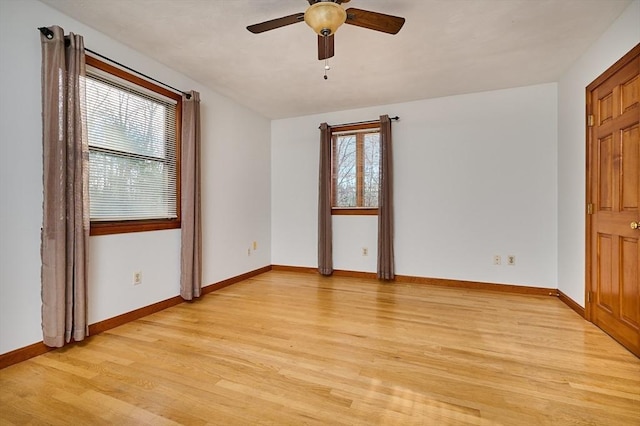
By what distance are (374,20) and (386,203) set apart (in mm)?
2572

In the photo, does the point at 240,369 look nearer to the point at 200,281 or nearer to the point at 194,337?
the point at 194,337

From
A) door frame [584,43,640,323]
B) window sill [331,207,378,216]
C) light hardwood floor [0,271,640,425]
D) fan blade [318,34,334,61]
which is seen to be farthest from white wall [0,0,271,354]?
door frame [584,43,640,323]

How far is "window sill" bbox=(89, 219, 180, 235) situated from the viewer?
8.31 ft

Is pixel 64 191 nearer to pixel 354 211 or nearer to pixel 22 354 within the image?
pixel 22 354

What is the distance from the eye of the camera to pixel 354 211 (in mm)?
4547

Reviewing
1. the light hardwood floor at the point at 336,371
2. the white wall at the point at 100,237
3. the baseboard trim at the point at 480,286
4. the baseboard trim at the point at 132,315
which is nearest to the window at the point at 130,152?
the white wall at the point at 100,237

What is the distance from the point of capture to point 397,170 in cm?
428

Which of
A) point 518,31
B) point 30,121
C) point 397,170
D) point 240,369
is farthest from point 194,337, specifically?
point 518,31

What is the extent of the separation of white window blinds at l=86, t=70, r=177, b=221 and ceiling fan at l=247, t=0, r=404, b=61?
149 centimetres

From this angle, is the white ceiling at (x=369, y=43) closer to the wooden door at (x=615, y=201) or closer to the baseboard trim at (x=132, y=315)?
the wooden door at (x=615, y=201)

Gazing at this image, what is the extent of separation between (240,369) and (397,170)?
322 cm

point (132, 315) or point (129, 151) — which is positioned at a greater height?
point (129, 151)

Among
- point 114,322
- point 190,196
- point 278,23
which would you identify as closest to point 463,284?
point 190,196

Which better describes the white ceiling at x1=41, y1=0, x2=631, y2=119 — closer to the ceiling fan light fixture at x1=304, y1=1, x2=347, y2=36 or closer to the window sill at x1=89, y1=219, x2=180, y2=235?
the ceiling fan light fixture at x1=304, y1=1, x2=347, y2=36
